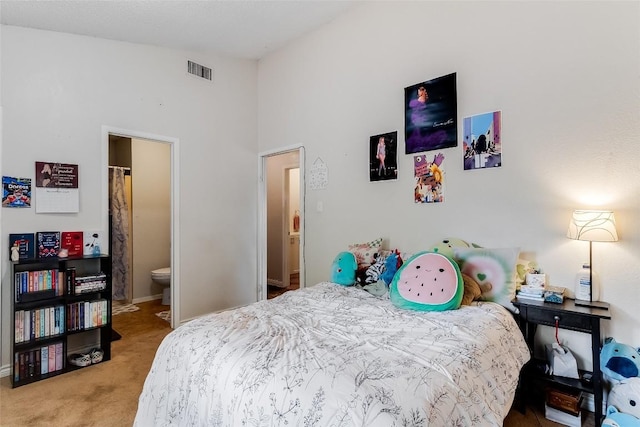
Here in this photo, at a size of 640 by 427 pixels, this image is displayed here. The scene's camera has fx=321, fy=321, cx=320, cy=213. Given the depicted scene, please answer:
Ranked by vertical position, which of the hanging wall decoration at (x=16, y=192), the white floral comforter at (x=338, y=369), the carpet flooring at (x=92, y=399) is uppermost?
the hanging wall decoration at (x=16, y=192)

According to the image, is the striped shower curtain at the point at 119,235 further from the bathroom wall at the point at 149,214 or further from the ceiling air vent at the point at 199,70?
the ceiling air vent at the point at 199,70

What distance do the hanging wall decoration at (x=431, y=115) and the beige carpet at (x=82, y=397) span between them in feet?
9.10

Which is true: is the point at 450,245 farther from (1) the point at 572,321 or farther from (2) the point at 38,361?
(2) the point at 38,361

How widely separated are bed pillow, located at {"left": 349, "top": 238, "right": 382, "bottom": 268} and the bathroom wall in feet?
10.2

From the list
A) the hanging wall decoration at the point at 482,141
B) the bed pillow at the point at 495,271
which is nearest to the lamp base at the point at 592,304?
the bed pillow at the point at 495,271

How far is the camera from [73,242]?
2.69 meters

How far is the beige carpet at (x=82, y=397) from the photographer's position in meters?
1.90

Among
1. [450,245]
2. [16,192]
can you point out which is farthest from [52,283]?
[450,245]

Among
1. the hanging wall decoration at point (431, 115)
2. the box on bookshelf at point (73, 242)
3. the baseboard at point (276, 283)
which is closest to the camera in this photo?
the hanging wall decoration at point (431, 115)

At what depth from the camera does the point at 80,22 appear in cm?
258

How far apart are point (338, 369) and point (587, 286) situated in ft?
5.61

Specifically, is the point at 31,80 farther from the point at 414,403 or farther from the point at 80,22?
the point at 414,403

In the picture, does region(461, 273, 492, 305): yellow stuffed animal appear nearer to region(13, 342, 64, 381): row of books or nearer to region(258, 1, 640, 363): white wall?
region(258, 1, 640, 363): white wall

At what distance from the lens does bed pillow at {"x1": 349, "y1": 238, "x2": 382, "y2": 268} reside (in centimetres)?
270
